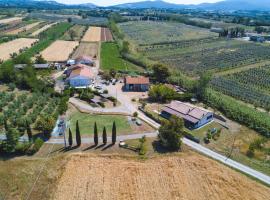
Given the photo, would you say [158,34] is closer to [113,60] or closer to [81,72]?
[113,60]

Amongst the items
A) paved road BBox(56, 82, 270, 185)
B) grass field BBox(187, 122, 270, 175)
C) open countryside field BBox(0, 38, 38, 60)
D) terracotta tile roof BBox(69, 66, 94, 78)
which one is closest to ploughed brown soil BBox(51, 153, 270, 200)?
paved road BBox(56, 82, 270, 185)

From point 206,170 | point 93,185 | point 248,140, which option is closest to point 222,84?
point 248,140

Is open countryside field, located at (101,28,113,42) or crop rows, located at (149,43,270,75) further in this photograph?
open countryside field, located at (101,28,113,42)

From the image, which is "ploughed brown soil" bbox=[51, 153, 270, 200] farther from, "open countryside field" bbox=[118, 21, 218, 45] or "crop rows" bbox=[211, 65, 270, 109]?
"open countryside field" bbox=[118, 21, 218, 45]

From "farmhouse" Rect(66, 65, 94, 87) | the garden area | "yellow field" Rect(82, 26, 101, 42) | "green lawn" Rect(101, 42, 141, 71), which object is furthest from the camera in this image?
"yellow field" Rect(82, 26, 101, 42)

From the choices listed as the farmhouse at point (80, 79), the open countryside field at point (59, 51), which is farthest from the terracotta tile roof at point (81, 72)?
the open countryside field at point (59, 51)

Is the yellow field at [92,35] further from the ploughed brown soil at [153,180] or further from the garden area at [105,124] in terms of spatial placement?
the ploughed brown soil at [153,180]

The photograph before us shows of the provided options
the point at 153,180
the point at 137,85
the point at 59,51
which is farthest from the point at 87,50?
the point at 153,180

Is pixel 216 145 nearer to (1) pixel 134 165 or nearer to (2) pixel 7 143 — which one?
(1) pixel 134 165
